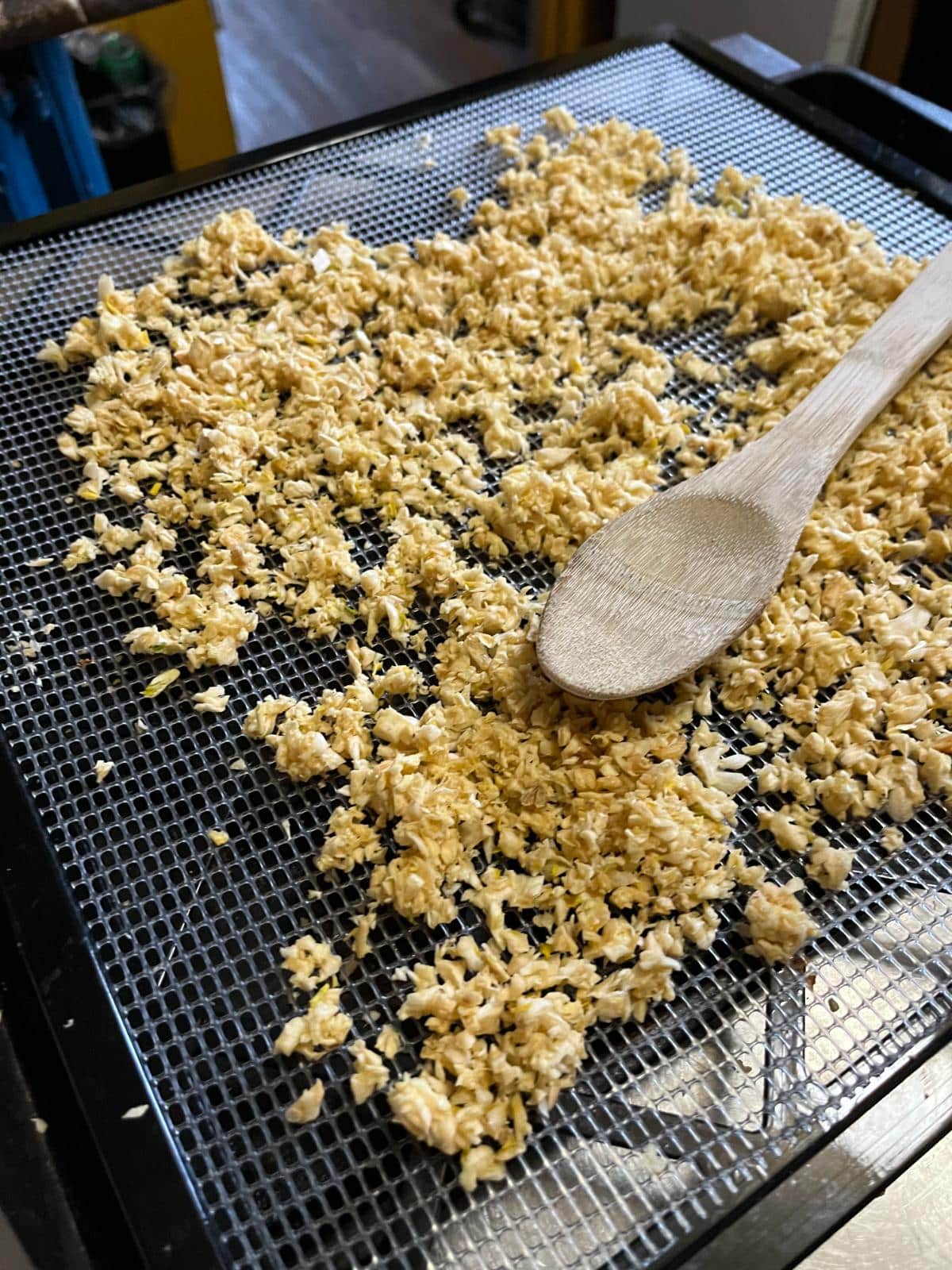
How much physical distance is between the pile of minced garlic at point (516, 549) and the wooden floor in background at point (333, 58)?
1.37m

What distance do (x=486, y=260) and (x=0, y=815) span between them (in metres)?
0.67

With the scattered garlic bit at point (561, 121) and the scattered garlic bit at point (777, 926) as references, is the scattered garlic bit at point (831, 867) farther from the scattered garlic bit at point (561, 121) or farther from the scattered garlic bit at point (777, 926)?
the scattered garlic bit at point (561, 121)

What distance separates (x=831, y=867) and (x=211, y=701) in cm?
43

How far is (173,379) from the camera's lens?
885 mm

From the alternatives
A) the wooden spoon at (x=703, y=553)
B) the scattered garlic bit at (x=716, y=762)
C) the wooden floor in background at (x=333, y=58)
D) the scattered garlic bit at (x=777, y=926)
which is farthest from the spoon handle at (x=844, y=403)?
the wooden floor in background at (x=333, y=58)

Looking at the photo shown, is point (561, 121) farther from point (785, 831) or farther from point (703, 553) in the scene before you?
point (785, 831)

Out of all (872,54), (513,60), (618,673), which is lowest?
(513,60)

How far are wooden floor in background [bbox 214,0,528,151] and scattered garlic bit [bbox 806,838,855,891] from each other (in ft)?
6.75

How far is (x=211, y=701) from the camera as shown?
27.6 inches

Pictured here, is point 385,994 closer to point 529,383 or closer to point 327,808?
point 327,808

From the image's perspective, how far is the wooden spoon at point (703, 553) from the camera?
680 millimetres

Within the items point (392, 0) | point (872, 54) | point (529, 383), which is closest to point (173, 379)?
point (529, 383)

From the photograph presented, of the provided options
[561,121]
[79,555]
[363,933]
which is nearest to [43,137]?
[561,121]

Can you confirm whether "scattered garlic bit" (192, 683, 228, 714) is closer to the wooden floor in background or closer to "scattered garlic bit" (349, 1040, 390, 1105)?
"scattered garlic bit" (349, 1040, 390, 1105)
